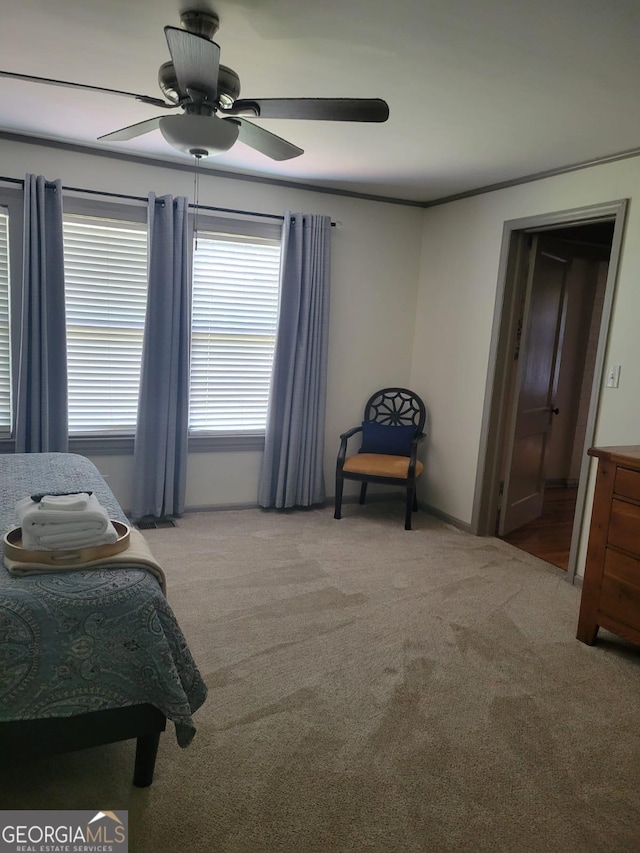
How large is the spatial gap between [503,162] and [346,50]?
5.56ft

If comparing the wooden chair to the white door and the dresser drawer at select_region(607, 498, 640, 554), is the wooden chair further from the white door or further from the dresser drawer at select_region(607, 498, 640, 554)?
the dresser drawer at select_region(607, 498, 640, 554)

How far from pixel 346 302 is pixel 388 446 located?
3.98 feet

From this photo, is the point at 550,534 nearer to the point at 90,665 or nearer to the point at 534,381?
the point at 534,381

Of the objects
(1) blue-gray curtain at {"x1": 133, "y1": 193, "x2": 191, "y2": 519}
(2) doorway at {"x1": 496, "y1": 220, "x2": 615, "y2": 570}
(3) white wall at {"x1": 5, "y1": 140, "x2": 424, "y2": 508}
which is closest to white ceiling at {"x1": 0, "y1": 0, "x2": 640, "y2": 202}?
(1) blue-gray curtain at {"x1": 133, "y1": 193, "x2": 191, "y2": 519}

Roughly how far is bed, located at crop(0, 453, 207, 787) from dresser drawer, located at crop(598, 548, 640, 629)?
1.97 m

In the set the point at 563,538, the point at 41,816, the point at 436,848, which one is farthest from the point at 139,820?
the point at 563,538

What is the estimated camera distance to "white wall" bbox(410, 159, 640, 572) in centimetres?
331

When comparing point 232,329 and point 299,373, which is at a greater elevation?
point 232,329

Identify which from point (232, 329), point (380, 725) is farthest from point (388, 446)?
point (380, 725)

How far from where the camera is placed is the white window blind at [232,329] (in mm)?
4406

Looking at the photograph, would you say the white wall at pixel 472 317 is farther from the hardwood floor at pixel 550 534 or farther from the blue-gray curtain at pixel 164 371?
the blue-gray curtain at pixel 164 371

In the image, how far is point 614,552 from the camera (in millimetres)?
2779

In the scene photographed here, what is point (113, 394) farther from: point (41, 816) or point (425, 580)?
point (41, 816)

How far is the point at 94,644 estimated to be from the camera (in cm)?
168
